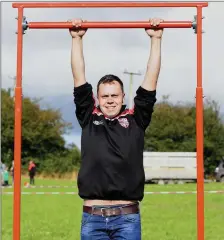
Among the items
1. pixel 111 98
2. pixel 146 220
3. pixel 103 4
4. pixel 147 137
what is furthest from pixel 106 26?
pixel 147 137

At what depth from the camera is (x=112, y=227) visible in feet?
17.0

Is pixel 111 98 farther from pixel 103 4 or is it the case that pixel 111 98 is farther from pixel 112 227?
pixel 103 4

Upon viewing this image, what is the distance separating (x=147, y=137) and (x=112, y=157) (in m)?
56.8

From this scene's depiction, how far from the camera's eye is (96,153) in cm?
527

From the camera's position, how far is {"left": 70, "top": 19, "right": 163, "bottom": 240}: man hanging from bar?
5.20 meters

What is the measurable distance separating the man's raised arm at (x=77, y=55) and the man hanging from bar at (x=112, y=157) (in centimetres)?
9

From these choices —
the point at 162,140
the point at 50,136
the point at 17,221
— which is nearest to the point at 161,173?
the point at 162,140

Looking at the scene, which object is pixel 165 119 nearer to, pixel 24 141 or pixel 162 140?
pixel 162 140

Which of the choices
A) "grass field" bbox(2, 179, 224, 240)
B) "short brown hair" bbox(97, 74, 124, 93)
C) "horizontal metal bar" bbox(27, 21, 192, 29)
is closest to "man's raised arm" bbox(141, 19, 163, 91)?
"horizontal metal bar" bbox(27, 21, 192, 29)

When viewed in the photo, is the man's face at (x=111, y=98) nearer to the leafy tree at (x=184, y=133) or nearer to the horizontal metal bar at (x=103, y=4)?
the horizontal metal bar at (x=103, y=4)

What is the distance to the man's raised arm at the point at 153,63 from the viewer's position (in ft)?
18.3

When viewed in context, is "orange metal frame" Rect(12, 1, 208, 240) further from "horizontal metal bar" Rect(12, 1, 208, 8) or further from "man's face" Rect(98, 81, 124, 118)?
"man's face" Rect(98, 81, 124, 118)

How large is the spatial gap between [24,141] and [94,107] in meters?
59.8

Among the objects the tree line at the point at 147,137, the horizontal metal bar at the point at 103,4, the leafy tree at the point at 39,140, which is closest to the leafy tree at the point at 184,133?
the tree line at the point at 147,137
